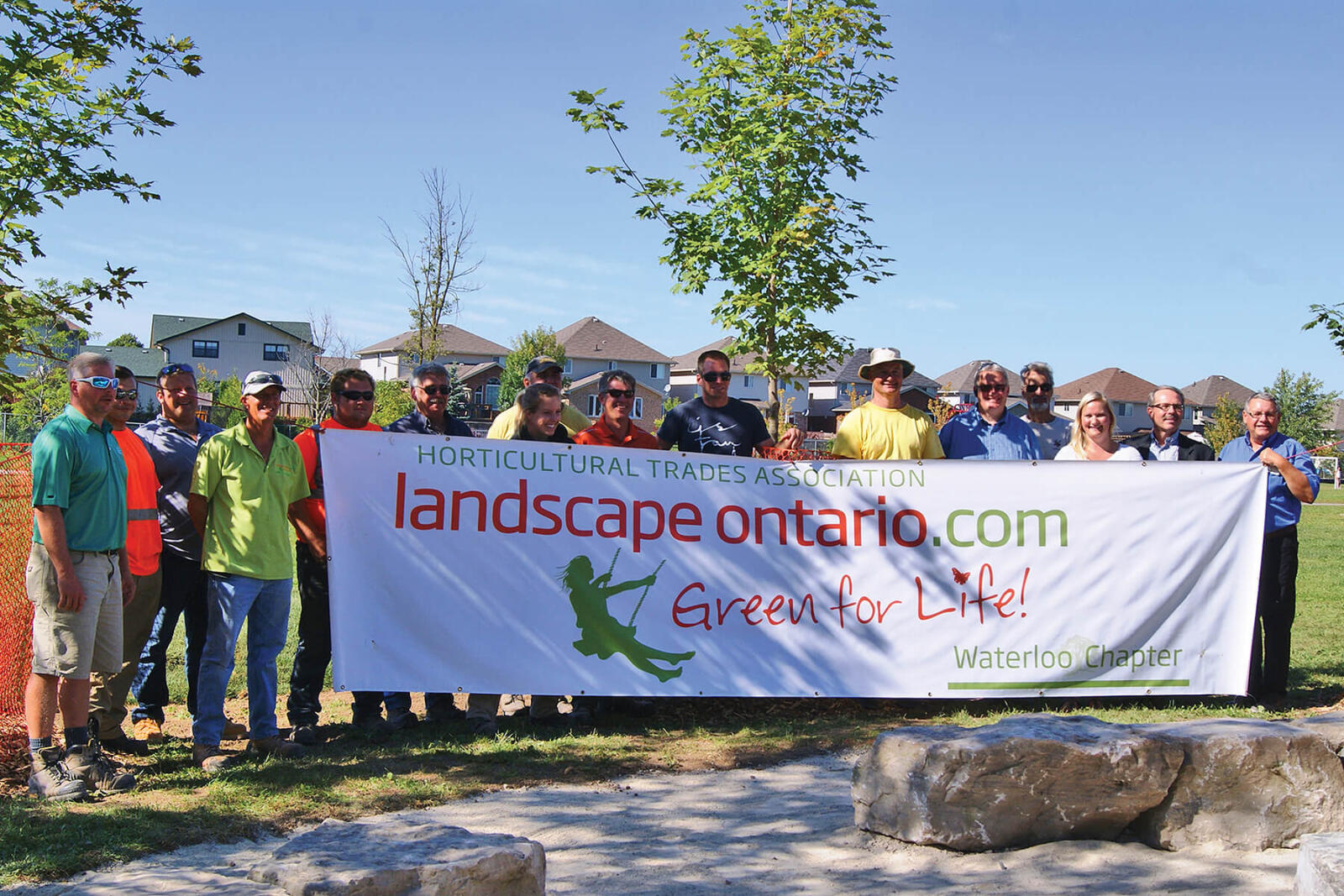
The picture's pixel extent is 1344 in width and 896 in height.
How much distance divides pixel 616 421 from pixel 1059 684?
123 inches

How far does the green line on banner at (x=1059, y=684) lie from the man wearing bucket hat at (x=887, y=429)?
1.41 m

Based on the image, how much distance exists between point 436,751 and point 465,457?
1617 mm

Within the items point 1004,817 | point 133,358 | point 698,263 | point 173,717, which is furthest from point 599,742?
point 133,358

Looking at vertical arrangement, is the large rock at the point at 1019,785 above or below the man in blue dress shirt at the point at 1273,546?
below

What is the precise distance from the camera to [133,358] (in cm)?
7075

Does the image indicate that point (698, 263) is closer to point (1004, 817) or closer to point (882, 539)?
point (882, 539)

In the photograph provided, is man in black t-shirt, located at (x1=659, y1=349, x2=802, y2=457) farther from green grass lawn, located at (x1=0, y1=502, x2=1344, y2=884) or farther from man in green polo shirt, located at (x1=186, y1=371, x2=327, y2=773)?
man in green polo shirt, located at (x1=186, y1=371, x2=327, y2=773)

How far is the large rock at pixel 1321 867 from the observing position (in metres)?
3.33

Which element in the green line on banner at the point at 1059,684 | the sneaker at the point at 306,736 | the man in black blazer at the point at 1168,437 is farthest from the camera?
the man in black blazer at the point at 1168,437

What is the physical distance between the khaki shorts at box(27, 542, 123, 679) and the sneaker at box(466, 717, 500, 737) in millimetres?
2049

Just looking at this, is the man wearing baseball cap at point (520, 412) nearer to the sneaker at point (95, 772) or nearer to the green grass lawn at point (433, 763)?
the green grass lawn at point (433, 763)

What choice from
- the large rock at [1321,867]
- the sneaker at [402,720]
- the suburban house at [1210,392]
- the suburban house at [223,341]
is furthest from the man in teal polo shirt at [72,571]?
the suburban house at [1210,392]

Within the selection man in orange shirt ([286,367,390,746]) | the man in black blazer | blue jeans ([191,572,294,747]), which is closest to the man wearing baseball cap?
man in orange shirt ([286,367,390,746])

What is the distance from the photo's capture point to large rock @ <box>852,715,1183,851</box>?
14.6ft
